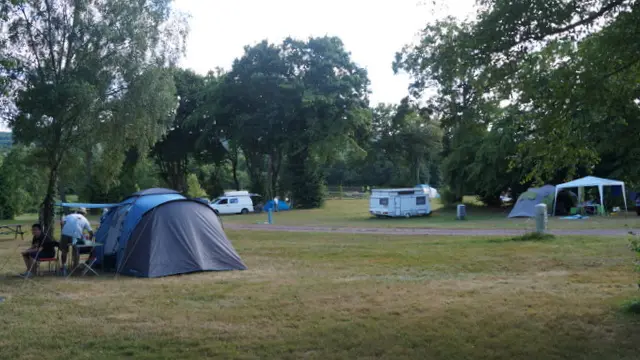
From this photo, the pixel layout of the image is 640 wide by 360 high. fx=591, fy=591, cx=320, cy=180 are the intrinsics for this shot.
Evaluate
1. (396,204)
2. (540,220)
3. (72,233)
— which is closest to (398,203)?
(396,204)

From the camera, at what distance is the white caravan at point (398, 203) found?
111ft

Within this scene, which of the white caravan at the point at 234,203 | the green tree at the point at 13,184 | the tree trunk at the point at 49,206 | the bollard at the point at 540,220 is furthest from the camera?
the white caravan at the point at 234,203

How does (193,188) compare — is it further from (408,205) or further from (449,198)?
(408,205)

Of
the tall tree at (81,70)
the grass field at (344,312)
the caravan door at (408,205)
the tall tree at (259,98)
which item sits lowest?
the grass field at (344,312)

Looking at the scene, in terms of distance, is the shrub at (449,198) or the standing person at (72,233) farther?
the shrub at (449,198)

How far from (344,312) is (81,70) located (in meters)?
14.6

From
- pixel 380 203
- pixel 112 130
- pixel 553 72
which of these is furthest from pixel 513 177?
pixel 553 72

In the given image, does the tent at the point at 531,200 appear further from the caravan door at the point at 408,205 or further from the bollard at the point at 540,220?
the bollard at the point at 540,220

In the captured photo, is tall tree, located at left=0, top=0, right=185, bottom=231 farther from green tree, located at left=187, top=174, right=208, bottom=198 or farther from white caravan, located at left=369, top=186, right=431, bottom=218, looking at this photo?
green tree, located at left=187, top=174, right=208, bottom=198

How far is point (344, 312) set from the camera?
8227mm

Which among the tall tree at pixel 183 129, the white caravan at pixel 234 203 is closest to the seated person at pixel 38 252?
the white caravan at pixel 234 203

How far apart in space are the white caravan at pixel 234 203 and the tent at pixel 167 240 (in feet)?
93.3

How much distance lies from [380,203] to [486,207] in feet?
34.7

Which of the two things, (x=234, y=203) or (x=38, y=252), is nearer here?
(x=38, y=252)
